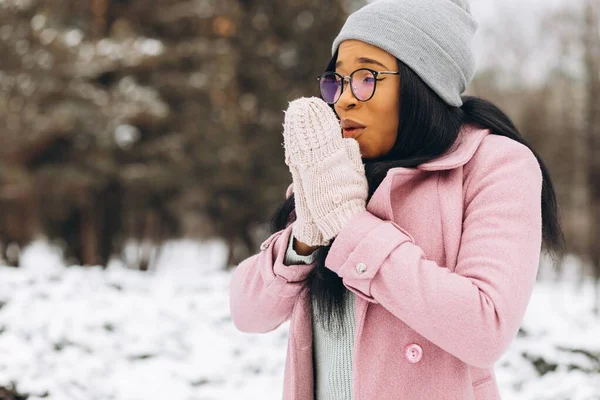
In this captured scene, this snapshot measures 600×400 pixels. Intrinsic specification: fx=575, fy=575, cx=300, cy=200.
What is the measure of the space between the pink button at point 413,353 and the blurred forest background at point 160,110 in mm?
10161

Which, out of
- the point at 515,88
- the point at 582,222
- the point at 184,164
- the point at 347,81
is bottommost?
the point at 582,222

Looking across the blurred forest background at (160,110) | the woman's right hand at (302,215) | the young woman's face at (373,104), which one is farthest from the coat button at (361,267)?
the blurred forest background at (160,110)

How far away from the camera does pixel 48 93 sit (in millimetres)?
11156

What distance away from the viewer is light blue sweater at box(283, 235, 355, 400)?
4.85ft

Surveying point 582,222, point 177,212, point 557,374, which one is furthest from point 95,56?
point 582,222

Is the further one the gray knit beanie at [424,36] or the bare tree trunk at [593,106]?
the bare tree trunk at [593,106]

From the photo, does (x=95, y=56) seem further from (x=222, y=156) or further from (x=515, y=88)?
(x=515, y=88)

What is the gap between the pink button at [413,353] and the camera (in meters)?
1.32

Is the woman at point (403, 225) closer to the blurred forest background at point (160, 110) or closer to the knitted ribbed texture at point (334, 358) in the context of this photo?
the knitted ribbed texture at point (334, 358)

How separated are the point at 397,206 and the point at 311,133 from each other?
282 millimetres

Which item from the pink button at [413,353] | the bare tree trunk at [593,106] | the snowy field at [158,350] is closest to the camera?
the pink button at [413,353]

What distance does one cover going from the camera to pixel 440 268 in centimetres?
122

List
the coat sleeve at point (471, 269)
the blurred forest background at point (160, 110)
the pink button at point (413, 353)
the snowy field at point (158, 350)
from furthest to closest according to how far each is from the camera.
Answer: the blurred forest background at point (160, 110)
the snowy field at point (158, 350)
the pink button at point (413, 353)
the coat sleeve at point (471, 269)

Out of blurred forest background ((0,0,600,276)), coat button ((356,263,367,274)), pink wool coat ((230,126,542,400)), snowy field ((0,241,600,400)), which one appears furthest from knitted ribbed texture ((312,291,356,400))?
blurred forest background ((0,0,600,276))
